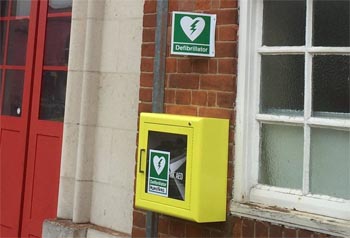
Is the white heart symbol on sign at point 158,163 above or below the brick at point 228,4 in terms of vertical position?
below

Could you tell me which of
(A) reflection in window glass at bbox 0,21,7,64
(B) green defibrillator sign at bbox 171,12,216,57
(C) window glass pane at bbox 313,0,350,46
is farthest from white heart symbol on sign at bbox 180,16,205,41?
(A) reflection in window glass at bbox 0,21,7,64

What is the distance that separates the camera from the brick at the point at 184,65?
370cm

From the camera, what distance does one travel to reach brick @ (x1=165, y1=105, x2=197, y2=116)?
366cm

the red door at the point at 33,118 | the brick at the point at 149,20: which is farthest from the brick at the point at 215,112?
the red door at the point at 33,118

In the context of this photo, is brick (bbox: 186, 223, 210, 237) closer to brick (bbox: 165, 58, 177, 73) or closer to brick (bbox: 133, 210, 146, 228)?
brick (bbox: 133, 210, 146, 228)

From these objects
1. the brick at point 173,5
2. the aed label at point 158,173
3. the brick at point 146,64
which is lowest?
the aed label at point 158,173

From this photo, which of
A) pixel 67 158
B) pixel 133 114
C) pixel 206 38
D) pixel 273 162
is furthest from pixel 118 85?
pixel 273 162

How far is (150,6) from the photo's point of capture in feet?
13.0

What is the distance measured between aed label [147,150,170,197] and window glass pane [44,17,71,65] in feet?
6.42

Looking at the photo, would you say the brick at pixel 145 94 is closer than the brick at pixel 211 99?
No

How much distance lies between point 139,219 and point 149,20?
145 centimetres

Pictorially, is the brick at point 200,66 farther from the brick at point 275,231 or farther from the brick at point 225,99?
the brick at point 275,231

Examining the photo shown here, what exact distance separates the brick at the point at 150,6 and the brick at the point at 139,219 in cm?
147

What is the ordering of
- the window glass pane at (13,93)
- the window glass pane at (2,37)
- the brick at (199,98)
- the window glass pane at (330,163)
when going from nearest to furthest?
the window glass pane at (330,163), the brick at (199,98), the window glass pane at (13,93), the window glass pane at (2,37)
